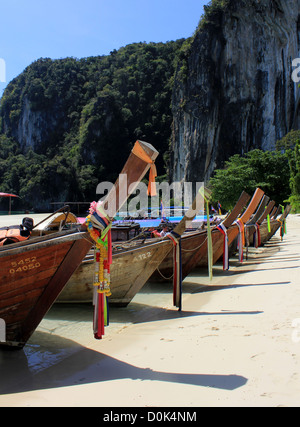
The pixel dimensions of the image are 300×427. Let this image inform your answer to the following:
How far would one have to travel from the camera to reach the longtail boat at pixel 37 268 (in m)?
3.83

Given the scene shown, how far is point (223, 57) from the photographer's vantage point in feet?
147

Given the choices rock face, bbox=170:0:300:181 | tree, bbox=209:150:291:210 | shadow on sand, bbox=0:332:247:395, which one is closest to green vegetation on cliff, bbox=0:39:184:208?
rock face, bbox=170:0:300:181

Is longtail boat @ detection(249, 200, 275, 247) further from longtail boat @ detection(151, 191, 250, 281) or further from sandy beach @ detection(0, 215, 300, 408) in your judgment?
sandy beach @ detection(0, 215, 300, 408)

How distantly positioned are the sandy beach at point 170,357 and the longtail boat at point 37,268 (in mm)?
541

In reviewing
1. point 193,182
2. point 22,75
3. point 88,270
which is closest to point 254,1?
point 193,182

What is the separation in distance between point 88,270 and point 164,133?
68756 mm

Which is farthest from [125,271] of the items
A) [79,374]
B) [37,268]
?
[79,374]

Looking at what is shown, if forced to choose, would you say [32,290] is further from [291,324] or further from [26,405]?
[291,324]

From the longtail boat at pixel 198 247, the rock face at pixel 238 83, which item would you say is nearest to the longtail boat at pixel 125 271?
the longtail boat at pixel 198 247

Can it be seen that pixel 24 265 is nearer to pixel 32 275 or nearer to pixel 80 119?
pixel 32 275

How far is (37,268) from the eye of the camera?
156 inches

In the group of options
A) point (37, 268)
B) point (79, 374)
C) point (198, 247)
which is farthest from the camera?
point (198, 247)

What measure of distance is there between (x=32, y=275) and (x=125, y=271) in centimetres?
259

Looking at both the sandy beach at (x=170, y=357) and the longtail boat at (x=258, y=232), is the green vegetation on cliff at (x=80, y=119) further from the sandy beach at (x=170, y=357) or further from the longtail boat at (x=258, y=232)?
the sandy beach at (x=170, y=357)
